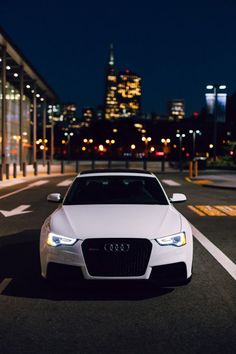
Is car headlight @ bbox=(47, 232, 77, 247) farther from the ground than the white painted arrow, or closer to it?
farther from the ground

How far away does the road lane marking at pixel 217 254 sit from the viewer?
8.11 m

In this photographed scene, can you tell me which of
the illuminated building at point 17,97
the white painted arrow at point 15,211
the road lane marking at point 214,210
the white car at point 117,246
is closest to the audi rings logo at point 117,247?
the white car at point 117,246

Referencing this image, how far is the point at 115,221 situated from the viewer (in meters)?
6.61

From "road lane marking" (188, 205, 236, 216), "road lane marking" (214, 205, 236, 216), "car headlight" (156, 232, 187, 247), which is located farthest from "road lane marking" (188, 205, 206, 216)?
"car headlight" (156, 232, 187, 247)

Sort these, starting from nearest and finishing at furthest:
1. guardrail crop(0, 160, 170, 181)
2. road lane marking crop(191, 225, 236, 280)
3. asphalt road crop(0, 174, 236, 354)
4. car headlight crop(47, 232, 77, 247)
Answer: asphalt road crop(0, 174, 236, 354)
car headlight crop(47, 232, 77, 247)
road lane marking crop(191, 225, 236, 280)
guardrail crop(0, 160, 170, 181)

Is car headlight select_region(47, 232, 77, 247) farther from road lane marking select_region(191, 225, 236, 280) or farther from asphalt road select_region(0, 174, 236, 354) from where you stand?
road lane marking select_region(191, 225, 236, 280)

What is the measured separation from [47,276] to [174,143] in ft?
529

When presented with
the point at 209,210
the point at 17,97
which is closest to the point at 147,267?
the point at 209,210

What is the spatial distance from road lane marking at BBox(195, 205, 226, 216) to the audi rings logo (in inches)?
372

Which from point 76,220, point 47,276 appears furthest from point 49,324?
point 76,220

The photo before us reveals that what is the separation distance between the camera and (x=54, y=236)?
257 inches

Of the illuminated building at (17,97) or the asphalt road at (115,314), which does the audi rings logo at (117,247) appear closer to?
the asphalt road at (115,314)

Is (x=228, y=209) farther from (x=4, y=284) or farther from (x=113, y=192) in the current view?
(x=4, y=284)

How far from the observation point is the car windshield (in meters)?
7.99
